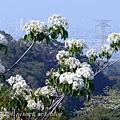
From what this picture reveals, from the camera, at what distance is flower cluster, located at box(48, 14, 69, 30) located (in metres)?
4.06

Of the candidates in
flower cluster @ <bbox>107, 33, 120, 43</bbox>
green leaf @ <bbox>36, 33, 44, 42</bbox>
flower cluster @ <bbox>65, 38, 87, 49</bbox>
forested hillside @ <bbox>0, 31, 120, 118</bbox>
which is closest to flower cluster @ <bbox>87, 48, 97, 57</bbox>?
flower cluster @ <bbox>107, 33, 120, 43</bbox>

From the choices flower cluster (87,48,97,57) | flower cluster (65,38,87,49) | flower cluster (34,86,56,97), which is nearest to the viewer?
flower cluster (34,86,56,97)

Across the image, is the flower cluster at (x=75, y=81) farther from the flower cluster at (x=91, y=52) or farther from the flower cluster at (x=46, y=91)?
the flower cluster at (x=91, y=52)

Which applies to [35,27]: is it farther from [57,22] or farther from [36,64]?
[36,64]

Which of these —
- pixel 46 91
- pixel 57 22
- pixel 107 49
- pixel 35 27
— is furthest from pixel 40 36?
pixel 107 49

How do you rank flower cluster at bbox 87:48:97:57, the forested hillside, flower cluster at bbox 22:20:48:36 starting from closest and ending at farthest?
flower cluster at bbox 22:20:48:36, flower cluster at bbox 87:48:97:57, the forested hillside

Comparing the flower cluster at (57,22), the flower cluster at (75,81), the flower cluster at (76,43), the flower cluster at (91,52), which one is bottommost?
the flower cluster at (75,81)

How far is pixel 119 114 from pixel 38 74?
14.2 m

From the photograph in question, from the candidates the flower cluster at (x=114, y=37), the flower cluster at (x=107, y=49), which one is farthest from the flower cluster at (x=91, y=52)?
the flower cluster at (x=114, y=37)

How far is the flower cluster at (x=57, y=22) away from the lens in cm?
406

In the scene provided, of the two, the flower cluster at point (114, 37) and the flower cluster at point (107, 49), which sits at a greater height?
the flower cluster at point (114, 37)

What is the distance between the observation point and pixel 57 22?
4.07 meters

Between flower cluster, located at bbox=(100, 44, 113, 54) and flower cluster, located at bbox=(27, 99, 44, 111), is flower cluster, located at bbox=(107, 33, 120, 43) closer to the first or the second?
flower cluster, located at bbox=(100, 44, 113, 54)

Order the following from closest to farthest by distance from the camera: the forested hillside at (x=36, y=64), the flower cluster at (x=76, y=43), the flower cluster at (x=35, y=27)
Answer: the flower cluster at (x=35, y=27), the flower cluster at (x=76, y=43), the forested hillside at (x=36, y=64)
